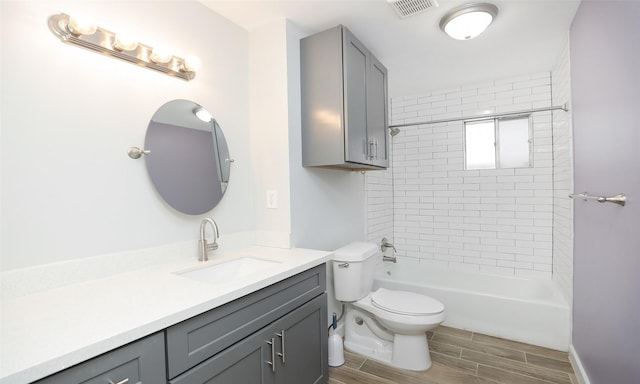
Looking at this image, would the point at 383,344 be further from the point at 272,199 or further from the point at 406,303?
the point at 272,199

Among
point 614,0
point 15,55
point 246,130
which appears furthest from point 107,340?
point 614,0

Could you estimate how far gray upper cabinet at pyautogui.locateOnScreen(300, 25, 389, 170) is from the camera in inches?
75.0

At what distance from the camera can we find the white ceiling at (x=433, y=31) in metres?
1.81

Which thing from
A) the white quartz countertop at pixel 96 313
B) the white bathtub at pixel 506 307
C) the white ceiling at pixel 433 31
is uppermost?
the white ceiling at pixel 433 31

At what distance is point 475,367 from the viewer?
206 cm

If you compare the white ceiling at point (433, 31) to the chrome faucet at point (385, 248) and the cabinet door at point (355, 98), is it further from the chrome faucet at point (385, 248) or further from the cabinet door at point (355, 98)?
the chrome faucet at point (385, 248)

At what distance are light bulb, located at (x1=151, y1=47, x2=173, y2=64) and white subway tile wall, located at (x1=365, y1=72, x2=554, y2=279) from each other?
79.8 inches

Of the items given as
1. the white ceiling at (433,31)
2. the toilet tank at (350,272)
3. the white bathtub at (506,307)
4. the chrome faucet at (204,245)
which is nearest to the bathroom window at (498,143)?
the white ceiling at (433,31)

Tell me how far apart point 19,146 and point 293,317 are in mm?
1308

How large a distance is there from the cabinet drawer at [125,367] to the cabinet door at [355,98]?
4.58 ft

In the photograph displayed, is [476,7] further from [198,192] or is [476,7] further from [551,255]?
[551,255]

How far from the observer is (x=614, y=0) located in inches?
51.0

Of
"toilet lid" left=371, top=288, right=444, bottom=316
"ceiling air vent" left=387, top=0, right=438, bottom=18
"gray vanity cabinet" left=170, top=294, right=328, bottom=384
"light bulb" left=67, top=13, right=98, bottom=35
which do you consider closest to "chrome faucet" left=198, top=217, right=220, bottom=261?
"gray vanity cabinet" left=170, top=294, right=328, bottom=384

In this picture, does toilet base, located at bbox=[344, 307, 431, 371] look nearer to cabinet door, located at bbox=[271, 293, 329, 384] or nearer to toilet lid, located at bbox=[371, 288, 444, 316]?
toilet lid, located at bbox=[371, 288, 444, 316]
